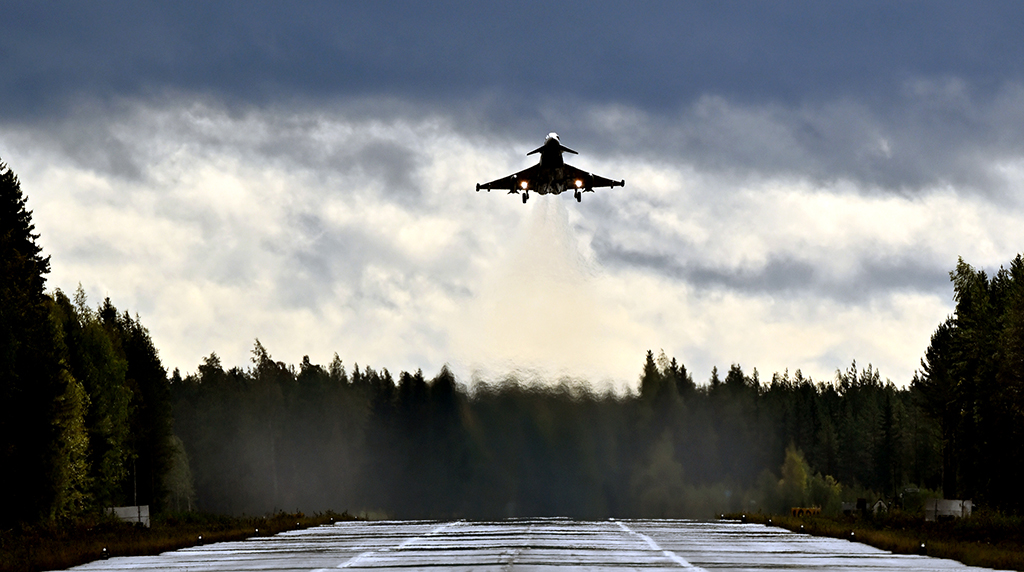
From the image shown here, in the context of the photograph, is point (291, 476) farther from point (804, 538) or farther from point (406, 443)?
point (804, 538)

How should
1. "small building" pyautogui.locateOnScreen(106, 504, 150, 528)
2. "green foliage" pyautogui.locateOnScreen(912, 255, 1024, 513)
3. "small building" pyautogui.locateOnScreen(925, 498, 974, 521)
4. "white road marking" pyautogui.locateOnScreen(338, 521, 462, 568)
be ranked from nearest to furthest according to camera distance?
"white road marking" pyautogui.locateOnScreen(338, 521, 462, 568) → "small building" pyautogui.locateOnScreen(925, 498, 974, 521) → "small building" pyautogui.locateOnScreen(106, 504, 150, 528) → "green foliage" pyautogui.locateOnScreen(912, 255, 1024, 513)

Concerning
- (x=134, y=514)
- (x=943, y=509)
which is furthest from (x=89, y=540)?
(x=943, y=509)

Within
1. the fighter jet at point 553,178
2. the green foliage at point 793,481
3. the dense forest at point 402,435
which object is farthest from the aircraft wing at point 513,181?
the green foliage at point 793,481

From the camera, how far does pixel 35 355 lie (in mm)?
73125

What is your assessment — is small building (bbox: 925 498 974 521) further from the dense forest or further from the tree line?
the tree line

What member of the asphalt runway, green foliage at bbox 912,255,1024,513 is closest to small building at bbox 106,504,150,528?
the asphalt runway

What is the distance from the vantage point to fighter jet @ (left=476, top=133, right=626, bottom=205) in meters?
75.1

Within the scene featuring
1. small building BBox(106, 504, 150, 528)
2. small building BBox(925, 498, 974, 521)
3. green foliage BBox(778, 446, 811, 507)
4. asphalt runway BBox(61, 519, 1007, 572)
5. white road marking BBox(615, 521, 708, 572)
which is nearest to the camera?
white road marking BBox(615, 521, 708, 572)

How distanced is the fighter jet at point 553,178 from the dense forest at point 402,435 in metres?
23.4

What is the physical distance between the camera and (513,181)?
3086 inches

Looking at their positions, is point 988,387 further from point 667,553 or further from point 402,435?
point 402,435

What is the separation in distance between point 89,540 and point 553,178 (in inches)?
1436

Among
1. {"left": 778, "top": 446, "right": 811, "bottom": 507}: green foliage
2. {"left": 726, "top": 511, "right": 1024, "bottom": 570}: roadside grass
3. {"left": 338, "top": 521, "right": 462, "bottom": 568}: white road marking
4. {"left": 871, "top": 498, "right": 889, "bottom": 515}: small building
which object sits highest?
{"left": 338, "top": 521, "right": 462, "bottom": 568}: white road marking

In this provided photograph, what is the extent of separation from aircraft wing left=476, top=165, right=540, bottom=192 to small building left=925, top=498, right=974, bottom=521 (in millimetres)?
30936
